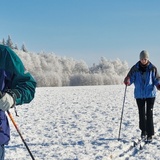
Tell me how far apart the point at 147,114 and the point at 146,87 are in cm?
59

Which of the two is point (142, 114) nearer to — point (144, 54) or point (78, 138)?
point (144, 54)

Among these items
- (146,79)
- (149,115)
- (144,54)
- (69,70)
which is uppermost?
(69,70)

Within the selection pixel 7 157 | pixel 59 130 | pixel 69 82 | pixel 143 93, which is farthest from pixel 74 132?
pixel 69 82

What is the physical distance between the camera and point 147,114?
7.71m

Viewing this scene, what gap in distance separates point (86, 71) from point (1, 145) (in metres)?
78.0

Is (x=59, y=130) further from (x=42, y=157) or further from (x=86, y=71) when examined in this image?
(x=86, y=71)

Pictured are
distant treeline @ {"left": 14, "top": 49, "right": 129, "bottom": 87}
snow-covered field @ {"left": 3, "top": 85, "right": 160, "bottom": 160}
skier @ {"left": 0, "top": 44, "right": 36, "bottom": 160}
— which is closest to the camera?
skier @ {"left": 0, "top": 44, "right": 36, "bottom": 160}

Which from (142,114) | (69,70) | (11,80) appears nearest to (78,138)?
(142,114)

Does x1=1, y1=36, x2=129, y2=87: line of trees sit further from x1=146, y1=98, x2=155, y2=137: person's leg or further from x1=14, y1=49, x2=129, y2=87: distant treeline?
x1=146, y1=98, x2=155, y2=137: person's leg

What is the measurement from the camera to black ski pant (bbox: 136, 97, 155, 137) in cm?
766

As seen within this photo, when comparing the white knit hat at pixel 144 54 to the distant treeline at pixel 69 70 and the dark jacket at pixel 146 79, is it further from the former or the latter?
the distant treeline at pixel 69 70

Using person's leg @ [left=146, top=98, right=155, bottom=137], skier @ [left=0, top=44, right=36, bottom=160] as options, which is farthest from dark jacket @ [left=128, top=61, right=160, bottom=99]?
skier @ [left=0, top=44, right=36, bottom=160]

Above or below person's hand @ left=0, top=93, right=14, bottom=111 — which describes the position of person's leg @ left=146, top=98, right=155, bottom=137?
below

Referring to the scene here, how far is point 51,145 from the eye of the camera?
7305mm
